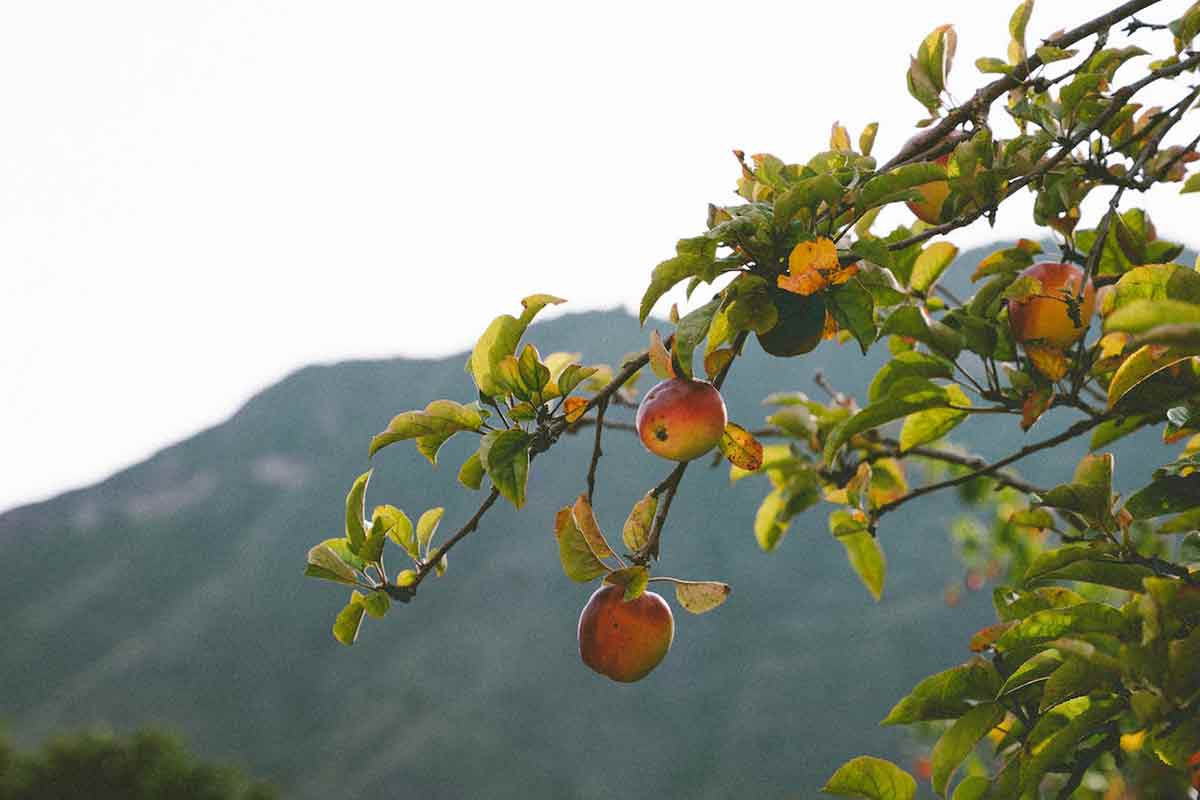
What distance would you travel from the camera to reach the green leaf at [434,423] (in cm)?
92

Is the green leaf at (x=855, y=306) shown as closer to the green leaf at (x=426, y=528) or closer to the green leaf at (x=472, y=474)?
the green leaf at (x=472, y=474)

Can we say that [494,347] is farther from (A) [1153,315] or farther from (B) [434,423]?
(A) [1153,315]

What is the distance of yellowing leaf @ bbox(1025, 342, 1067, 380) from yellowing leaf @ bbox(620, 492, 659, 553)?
1.57 ft

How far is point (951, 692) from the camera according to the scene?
851mm

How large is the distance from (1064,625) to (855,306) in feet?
1.11

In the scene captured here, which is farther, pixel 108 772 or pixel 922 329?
pixel 108 772

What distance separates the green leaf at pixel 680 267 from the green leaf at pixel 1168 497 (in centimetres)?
53

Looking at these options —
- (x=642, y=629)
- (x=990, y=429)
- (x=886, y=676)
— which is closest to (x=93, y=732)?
(x=642, y=629)

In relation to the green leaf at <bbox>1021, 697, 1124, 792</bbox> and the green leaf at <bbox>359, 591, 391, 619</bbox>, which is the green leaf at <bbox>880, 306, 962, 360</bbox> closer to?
the green leaf at <bbox>1021, 697, 1124, 792</bbox>

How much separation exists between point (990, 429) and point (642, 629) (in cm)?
2388

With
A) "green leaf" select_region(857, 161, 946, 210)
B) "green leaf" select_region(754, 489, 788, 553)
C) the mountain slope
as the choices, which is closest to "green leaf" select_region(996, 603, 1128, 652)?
"green leaf" select_region(857, 161, 946, 210)

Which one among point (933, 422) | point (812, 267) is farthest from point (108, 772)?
point (812, 267)

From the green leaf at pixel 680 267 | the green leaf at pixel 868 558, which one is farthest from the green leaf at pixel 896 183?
the green leaf at pixel 868 558

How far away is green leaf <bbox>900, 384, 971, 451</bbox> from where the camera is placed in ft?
3.53
